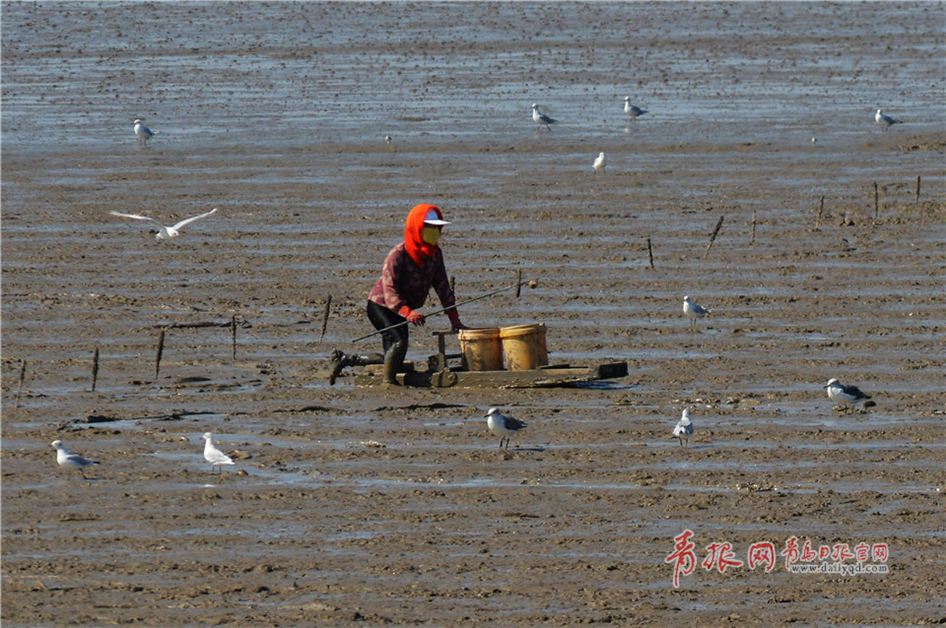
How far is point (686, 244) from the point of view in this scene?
16.9m

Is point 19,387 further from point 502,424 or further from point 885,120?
point 885,120

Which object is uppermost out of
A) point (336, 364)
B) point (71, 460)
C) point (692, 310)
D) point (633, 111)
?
point (633, 111)

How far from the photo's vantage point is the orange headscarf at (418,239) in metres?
12.4

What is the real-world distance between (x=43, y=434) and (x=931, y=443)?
5134 mm

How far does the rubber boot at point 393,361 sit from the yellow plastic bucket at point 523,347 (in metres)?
0.66

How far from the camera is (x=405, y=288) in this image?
1262 cm

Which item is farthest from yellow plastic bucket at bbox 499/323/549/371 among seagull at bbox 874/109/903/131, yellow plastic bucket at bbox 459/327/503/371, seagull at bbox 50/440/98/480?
seagull at bbox 874/109/903/131

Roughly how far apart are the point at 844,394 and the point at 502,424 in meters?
2.22

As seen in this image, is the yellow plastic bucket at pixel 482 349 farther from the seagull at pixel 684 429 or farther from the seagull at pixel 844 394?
the seagull at pixel 844 394

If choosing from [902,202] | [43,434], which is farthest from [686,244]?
[43,434]

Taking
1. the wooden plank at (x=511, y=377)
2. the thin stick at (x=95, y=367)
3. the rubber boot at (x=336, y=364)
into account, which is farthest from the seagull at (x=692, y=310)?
the thin stick at (x=95, y=367)

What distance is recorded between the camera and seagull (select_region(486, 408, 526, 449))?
10.6 meters

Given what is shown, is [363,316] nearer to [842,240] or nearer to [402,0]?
[842,240]

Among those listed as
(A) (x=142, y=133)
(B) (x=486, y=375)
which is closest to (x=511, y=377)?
(B) (x=486, y=375)
